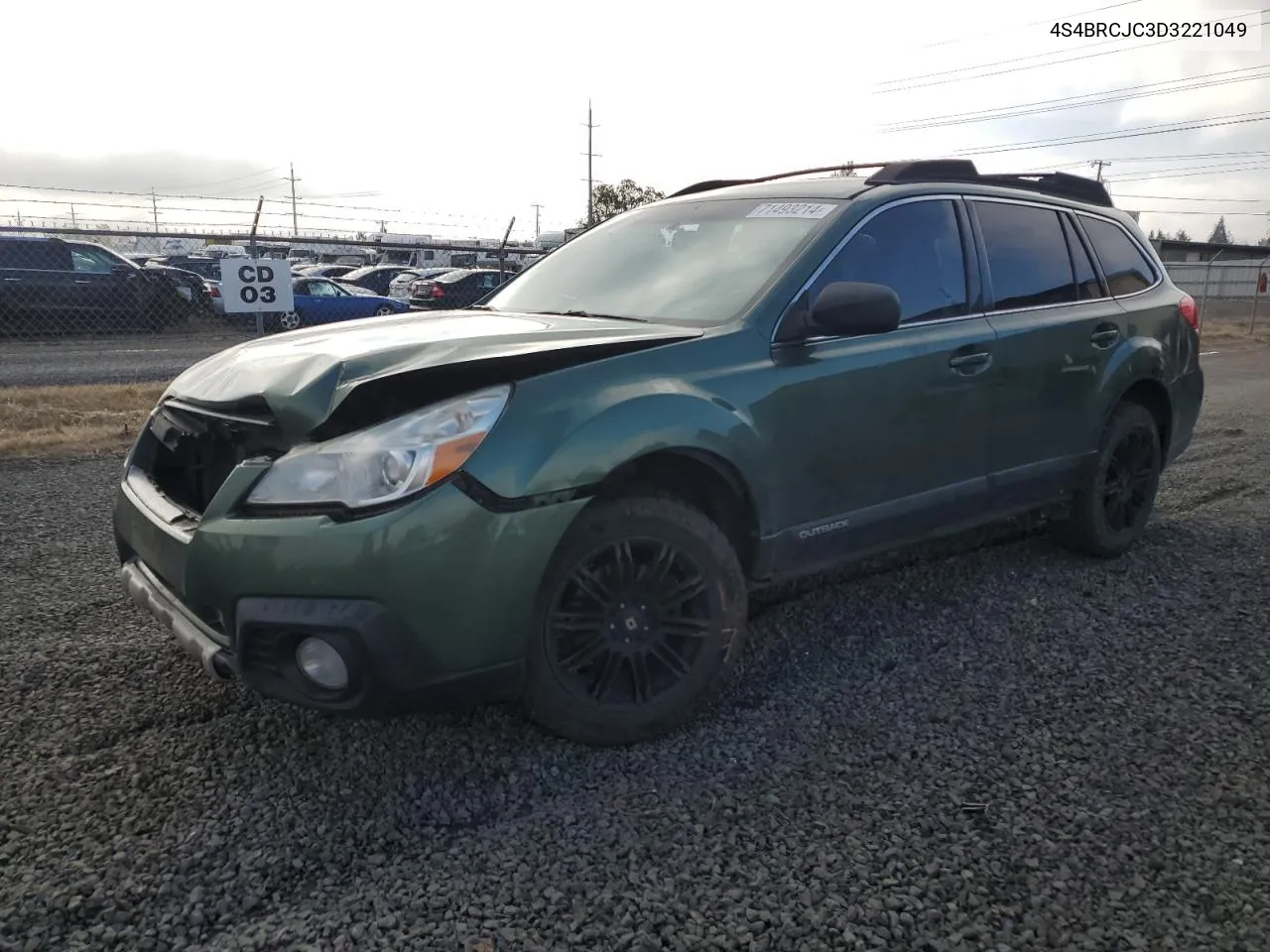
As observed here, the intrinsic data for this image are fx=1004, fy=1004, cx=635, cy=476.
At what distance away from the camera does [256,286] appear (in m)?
9.68

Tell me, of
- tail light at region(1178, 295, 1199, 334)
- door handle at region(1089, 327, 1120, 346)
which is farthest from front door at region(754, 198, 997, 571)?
tail light at region(1178, 295, 1199, 334)

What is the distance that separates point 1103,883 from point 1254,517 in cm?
403

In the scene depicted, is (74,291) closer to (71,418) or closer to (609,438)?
(71,418)

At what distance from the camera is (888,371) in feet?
11.5

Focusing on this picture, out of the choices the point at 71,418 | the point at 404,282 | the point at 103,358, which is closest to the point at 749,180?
the point at 71,418

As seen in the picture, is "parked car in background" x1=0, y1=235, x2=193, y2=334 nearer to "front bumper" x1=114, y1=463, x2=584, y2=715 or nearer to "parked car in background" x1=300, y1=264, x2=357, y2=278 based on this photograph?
"parked car in background" x1=300, y1=264, x2=357, y2=278

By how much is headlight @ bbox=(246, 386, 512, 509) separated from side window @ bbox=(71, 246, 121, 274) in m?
15.9

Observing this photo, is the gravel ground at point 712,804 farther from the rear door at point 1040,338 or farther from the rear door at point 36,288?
the rear door at point 36,288

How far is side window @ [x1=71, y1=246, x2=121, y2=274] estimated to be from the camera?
52.4ft

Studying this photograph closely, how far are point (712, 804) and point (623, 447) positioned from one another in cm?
98

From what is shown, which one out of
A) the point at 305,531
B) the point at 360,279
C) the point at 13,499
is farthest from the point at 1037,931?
the point at 360,279

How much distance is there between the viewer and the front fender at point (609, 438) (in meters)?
2.58

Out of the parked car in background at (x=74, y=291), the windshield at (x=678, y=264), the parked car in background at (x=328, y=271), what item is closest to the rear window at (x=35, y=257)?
the parked car in background at (x=74, y=291)

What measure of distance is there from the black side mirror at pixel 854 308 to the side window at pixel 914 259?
0.22 metres
